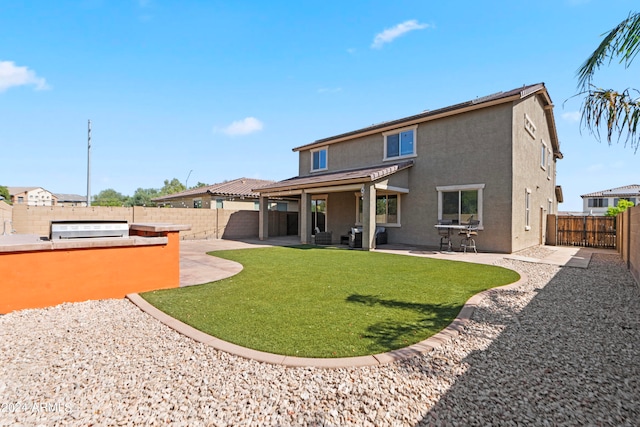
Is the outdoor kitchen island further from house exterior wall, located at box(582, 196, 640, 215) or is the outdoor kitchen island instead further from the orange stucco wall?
house exterior wall, located at box(582, 196, 640, 215)

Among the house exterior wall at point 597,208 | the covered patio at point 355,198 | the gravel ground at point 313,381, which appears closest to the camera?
the gravel ground at point 313,381

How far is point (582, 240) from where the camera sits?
56.5 ft

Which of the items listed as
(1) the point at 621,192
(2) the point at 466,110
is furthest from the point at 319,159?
(1) the point at 621,192

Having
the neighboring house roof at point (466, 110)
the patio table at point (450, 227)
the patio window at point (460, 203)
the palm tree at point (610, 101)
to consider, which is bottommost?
the patio table at point (450, 227)

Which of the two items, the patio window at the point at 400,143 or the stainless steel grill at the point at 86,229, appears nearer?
the stainless steel grill at the point at 86,229

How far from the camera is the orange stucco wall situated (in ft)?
16.2

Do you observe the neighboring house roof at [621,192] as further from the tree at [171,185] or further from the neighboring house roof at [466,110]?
the tree at [171,185]

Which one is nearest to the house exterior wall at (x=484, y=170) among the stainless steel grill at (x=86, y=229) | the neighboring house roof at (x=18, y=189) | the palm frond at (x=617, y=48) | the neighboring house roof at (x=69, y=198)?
the palm frond at (x=617, y=48)

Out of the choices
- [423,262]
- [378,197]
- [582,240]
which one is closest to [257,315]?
[423,262]

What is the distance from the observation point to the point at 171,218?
1761 centimetres

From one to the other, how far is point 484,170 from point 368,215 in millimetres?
5400

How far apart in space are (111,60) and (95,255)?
1065cm

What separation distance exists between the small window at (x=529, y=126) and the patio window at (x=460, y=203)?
4.13 metres

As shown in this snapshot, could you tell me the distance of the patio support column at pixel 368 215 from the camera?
43.3 feet
